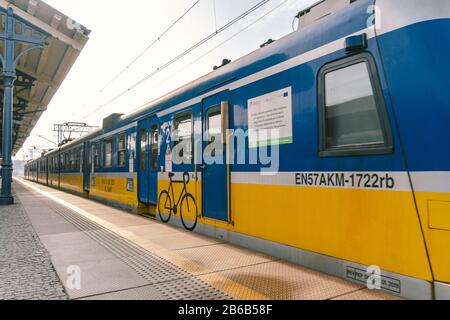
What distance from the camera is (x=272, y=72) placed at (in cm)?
454

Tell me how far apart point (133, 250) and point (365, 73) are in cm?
400

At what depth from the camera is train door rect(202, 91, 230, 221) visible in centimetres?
549

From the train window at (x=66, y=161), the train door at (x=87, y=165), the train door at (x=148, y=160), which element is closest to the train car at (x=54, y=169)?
the train window at (x=66, y=161)

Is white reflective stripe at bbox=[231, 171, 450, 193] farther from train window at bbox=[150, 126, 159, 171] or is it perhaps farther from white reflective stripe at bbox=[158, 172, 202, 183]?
train window at bbox=[150, 126, 159, 171]

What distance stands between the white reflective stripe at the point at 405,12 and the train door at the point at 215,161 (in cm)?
264

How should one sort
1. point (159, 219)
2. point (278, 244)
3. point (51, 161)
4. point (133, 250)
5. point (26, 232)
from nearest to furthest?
point (278, 244) < point (133, 250) < point (26, 232) < point (159, 219) < point (51, 161)

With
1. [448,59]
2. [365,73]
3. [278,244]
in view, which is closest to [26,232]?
[278,244]

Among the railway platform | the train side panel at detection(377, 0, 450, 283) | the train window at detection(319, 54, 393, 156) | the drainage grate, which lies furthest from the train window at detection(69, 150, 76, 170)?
the train side panel at detection(377, 0, 450, 283)

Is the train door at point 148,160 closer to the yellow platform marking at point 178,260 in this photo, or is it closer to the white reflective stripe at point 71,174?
the yellow platform marking at point 178,260

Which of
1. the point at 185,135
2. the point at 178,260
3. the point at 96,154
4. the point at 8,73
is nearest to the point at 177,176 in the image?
the point at 185,135

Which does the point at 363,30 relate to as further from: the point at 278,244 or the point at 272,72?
the point at 278,244

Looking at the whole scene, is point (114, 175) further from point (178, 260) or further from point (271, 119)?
point (271, 119)

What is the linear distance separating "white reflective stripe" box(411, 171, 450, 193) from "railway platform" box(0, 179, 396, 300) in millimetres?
1043

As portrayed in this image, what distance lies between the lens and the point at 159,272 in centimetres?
421
